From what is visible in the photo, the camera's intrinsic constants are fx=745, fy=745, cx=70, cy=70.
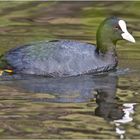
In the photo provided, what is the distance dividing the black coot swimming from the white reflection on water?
1601 millimetres

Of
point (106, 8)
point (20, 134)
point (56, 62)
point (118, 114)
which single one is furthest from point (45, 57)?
Answer: point (106, 8)

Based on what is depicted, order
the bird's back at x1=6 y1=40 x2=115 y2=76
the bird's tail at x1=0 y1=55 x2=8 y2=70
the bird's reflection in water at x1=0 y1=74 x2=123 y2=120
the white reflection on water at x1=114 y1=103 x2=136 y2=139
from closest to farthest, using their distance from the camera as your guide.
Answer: the white reflection on water at x1=114 y1=103 x2=136 y2=139
the bird's reflection in water at x1=0 y1=74 x2=123 y2=120
the bird's back at x1=6 y1=40 x2=115 y2=76
the bird's tail at x1=0 y1=55 x2=8 y2=70

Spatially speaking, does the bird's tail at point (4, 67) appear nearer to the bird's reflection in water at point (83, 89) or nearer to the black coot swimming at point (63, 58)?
the black coot swimming at point (63, 58)

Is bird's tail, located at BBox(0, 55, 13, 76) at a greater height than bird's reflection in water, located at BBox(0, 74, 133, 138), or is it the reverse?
bird's tail, located at BBox(0, 55, 13, 76)

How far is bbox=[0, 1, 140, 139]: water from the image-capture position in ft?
26.1

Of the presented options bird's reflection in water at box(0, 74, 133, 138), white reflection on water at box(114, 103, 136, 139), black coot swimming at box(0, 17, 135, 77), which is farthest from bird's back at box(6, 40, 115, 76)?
white reflection on water at box(114, 103, 136, 139)

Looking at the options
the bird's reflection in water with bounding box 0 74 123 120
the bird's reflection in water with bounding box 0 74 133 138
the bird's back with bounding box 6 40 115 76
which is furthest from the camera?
the bird's back with bounding box 6 40 115 76

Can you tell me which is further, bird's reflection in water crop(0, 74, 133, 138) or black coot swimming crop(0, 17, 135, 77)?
black coot swimming crop(0, 17, 135, 77)

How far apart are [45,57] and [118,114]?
84.9 inches

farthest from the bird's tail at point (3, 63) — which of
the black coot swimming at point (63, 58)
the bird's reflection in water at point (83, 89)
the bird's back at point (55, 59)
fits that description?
the bird's reflection in water at point (83, 89)

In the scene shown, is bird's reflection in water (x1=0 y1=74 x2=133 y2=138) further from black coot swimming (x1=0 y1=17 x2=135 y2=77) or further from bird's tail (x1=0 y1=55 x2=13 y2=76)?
bird's tail (x1=0 y1=55 x2=13 y2=76)

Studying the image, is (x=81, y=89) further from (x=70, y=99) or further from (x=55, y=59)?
(x=55, y=59)

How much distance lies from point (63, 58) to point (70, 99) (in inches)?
49.9

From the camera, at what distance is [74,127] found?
317 inches
